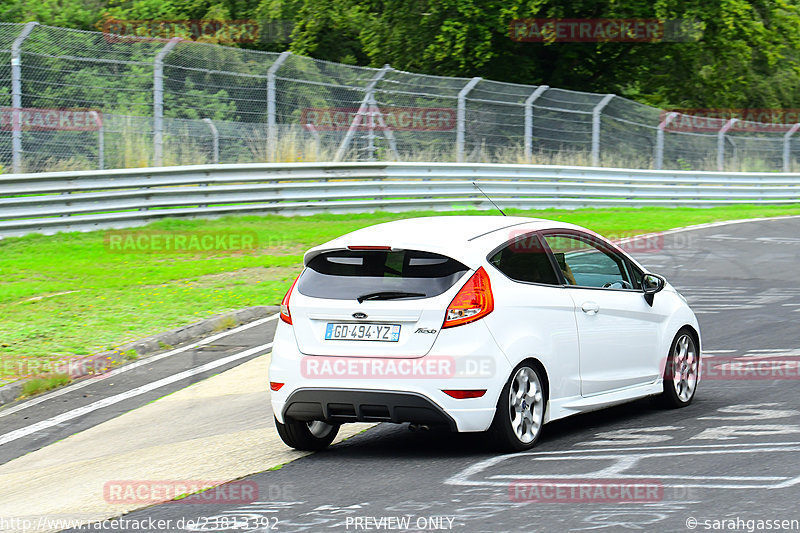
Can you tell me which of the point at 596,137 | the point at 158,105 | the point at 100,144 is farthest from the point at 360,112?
the point at 596,137

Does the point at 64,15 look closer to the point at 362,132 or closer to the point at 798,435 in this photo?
the point at 362,132

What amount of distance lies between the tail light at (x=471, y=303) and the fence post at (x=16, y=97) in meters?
12.8

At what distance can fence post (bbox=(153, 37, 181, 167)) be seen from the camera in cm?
2016

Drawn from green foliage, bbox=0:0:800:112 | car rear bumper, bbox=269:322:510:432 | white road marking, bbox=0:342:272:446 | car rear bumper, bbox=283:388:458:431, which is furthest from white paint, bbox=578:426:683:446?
green foliage, bbox=0:0:800:112

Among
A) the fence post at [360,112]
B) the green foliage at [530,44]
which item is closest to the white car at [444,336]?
the fence post at [360,112]

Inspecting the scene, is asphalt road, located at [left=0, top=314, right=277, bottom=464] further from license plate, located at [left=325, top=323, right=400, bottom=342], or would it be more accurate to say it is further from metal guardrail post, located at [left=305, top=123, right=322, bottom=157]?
metal guardrail post, located at [left=305, top=123, right=322, bottom=157]

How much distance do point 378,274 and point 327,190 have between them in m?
15.8

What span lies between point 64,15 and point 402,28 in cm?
1327

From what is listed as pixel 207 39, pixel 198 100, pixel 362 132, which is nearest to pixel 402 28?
pixel 207 39

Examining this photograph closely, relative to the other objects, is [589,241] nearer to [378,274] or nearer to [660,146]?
[378,274]

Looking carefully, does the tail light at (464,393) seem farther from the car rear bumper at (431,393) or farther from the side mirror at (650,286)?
the side mirror at (650,286)

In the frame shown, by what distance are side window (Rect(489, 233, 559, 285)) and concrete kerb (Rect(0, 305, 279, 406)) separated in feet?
15.4

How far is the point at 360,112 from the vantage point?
80.0 ft

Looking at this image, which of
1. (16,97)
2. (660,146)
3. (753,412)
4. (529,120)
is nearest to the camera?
(753,412)
